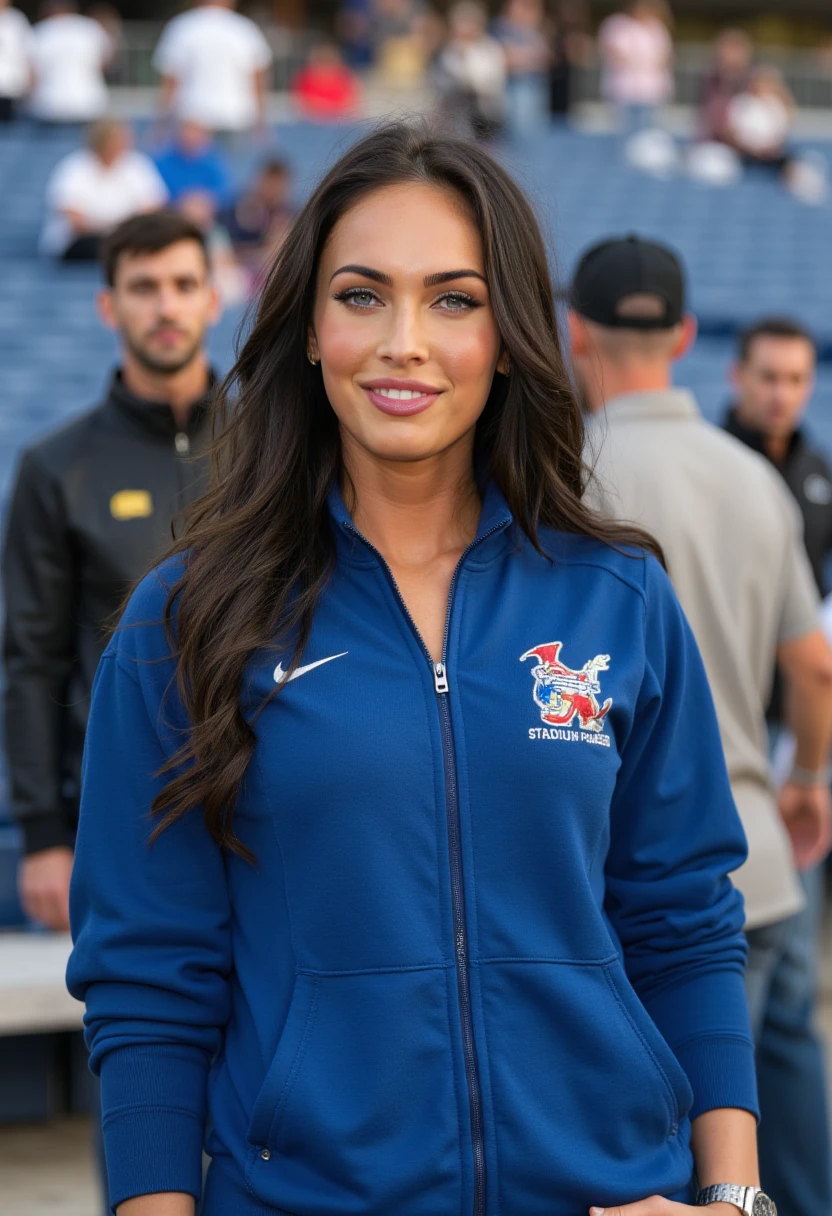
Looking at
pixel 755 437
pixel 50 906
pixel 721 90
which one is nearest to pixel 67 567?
pixel 50 906

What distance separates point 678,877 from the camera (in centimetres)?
184

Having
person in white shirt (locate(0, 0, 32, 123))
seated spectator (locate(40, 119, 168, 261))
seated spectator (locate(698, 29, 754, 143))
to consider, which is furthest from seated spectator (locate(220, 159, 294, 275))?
seated spectator (locate(698, 29, 754, 143))

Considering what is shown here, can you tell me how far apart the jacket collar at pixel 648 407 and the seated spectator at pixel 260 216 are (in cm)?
841

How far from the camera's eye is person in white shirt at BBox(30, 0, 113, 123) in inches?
558

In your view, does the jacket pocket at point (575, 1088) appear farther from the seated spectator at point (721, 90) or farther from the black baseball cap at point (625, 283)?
the seated spectator at point (721, 90)

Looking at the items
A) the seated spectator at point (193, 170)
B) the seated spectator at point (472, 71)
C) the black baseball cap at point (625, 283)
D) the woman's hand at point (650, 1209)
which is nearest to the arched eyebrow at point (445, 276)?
the woman's hand at point (650, 1209)

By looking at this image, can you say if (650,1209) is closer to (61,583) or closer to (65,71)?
(61,583)

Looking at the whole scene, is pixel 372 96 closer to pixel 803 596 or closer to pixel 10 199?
pixel 10 199

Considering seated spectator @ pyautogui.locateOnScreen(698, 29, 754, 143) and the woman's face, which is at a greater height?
the woman's face

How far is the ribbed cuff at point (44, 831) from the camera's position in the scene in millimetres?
3404

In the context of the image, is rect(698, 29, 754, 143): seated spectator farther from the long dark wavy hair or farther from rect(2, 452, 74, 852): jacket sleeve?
the long dark wavy hair

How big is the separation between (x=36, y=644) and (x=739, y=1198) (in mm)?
2056

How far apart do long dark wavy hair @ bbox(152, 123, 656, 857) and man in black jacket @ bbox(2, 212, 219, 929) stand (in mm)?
1365

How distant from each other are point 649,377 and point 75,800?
4.93 feet
